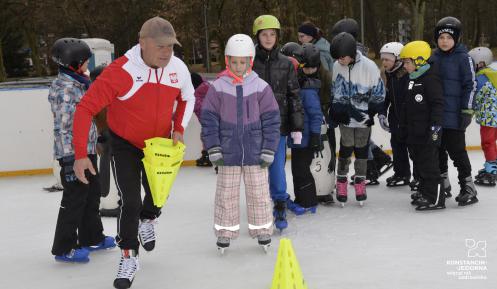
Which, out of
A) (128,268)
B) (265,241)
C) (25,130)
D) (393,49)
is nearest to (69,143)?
(128,268)

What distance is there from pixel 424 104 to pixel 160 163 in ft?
7.71

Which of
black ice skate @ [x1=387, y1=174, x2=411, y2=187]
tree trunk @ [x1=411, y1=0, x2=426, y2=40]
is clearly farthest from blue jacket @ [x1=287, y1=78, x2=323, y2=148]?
tree trunk @ [x1=411, y1=0, x2=426, y2=40]

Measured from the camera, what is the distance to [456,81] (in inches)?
204

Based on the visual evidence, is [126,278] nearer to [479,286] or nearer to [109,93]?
[109,93]

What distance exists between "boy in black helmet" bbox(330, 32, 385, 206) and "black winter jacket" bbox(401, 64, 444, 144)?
26cm

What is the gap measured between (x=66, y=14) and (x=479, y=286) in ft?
90.1

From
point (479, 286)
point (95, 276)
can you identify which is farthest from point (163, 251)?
point (479, 286)

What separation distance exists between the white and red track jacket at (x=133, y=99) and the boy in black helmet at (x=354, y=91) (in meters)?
1.72

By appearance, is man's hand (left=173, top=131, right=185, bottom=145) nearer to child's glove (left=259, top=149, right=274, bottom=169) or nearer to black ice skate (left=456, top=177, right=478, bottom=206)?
child's glove (left=259, top=149, right=274, bottom=169)

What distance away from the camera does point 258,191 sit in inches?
167

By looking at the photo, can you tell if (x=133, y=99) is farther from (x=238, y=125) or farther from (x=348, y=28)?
(x=348, y=28)

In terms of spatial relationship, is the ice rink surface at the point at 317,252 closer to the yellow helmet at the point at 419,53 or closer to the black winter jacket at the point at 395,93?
the black winter jacket at the point at 395,93

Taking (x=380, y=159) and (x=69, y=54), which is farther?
(x=380, y=159)

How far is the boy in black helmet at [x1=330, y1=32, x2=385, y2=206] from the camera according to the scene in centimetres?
511
